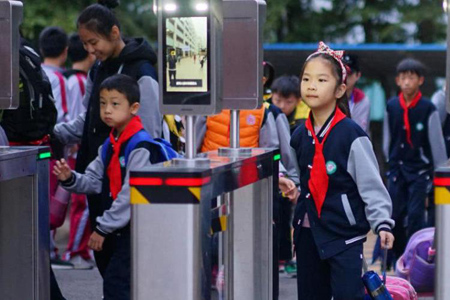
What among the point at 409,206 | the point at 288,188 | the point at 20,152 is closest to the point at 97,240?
the point at 20,152

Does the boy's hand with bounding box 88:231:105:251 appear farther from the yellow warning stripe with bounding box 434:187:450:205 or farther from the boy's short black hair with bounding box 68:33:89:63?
the boy's short black hair with bounding box 68:33:89:63

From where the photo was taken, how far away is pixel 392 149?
Answer: 990 cm

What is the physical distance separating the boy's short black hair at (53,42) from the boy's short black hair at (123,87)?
3.51m

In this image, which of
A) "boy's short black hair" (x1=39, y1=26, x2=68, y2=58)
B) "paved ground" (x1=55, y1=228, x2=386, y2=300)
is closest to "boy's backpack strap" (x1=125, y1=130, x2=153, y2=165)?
"paved ground" (x1=55, y1=228, x2=386, y2=300)

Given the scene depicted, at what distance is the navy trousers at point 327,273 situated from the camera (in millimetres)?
5375

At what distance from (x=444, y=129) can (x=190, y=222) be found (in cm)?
594

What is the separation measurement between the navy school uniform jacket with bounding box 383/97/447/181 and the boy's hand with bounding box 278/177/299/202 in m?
3.62

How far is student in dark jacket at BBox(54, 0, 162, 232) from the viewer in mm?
6555

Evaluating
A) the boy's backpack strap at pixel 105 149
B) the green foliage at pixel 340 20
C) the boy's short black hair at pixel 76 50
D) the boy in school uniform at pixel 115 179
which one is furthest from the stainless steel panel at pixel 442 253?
the green foliage at pixel 340 20

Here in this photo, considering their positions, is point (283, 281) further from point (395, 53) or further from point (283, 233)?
point (395, 53)

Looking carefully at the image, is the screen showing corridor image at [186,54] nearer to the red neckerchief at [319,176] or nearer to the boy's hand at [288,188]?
the red neckerchief at [319,176]

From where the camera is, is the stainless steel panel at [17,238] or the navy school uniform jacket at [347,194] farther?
the stainless steel panel at [17,238]

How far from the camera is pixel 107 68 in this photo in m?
6.79

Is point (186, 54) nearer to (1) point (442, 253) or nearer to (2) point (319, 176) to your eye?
(2) point (319, 176)
